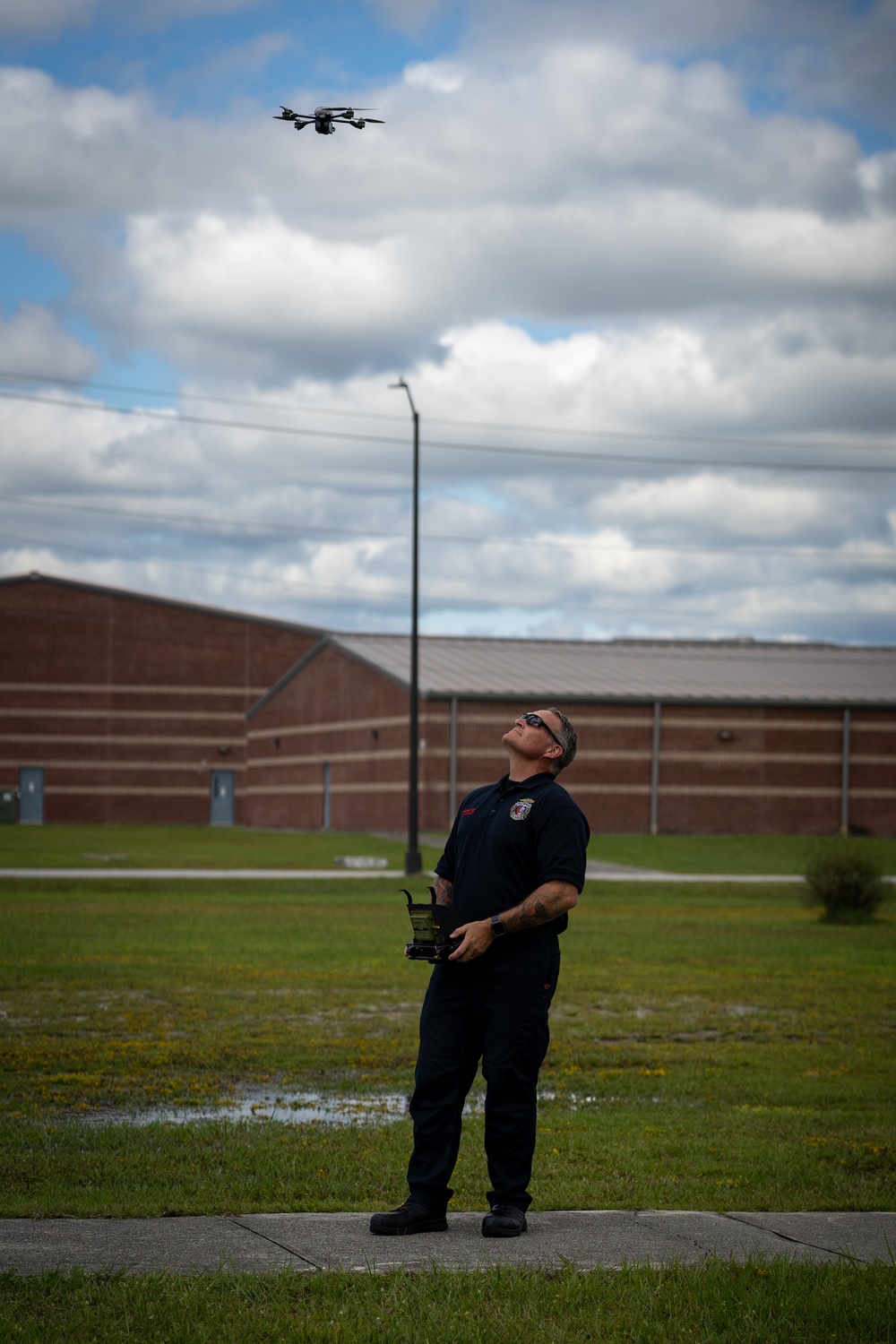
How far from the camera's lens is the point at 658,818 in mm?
51344

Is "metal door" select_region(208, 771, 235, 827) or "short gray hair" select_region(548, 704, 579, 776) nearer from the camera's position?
"short gray hair" select_region(548, 704, 579, 776)

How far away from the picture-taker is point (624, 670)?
5550 cm

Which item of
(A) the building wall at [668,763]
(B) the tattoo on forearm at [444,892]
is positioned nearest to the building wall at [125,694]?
(A) the building wall at [668,763]

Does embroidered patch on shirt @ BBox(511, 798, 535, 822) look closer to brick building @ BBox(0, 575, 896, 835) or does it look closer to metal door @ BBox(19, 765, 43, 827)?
brick building @ BBox(0, 575, 896, 835)

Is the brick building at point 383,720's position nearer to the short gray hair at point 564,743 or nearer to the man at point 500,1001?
the short gray hair at point 564,743

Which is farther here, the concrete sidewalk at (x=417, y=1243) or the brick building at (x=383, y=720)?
the brick building at (x=383, y=720)

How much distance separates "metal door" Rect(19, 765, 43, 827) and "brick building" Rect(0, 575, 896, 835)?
4.2 inches

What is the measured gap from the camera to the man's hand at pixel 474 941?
612cm

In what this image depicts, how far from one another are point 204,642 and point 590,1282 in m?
64.9

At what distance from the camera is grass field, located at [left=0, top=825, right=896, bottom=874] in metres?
35.5

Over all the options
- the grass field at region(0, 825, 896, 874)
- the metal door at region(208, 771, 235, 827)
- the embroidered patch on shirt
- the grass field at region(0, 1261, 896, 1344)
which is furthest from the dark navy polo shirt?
the metal door at region(208, 771, 235, 827)

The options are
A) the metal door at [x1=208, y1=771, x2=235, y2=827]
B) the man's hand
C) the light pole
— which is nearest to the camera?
the man's hand

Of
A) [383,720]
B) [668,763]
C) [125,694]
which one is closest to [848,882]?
[668,763]

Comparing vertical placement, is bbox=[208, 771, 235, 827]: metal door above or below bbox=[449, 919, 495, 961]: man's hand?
below
